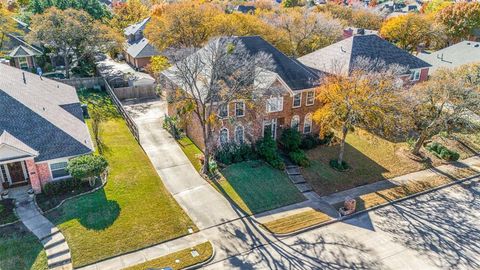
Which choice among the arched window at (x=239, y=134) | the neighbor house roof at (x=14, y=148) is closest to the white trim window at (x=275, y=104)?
the arched window at (x=239, y=134)

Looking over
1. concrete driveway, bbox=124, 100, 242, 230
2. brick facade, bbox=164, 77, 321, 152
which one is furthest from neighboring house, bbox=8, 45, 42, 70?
brick facade, bbox=164, 77, 321, 152

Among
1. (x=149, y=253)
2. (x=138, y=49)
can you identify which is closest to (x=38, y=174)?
(x=149, y=253)

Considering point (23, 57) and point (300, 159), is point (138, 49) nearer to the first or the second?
point (23, 57)

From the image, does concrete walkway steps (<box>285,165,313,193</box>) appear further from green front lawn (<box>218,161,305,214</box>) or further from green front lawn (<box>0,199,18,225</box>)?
green front lawn (<box>0,199,18,225</box>)

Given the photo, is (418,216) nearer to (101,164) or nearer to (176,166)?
(176,166)

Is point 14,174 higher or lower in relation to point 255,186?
higher

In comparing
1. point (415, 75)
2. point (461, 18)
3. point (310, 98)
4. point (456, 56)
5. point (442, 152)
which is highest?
point (461, 18)

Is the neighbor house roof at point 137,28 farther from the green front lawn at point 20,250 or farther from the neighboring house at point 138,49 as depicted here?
the green front lawn at point 20,250
